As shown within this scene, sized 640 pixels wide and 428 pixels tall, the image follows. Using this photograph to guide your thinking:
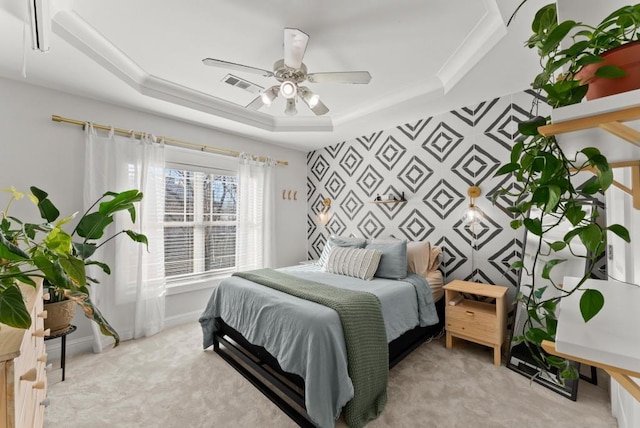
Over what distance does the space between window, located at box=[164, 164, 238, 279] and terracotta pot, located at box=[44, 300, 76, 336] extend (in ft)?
3.91

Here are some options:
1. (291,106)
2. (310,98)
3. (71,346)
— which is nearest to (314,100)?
(310,98)

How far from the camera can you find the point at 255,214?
4.14 m

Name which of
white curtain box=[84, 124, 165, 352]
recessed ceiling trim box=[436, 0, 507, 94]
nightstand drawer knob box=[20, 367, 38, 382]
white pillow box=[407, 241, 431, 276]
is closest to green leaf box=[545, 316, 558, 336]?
nightstand drawer knob box=[20, 367, 38, 382]

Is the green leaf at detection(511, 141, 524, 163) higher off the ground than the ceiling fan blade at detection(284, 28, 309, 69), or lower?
lower

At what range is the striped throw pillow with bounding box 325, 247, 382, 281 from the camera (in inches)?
113

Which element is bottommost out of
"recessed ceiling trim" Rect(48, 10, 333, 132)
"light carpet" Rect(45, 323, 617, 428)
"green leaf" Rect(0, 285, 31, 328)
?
"light carpet" Rect(45, 323, 617, 428)

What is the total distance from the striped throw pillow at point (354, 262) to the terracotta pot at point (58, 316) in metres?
2.35

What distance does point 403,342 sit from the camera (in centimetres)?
244

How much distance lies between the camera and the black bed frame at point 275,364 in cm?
190

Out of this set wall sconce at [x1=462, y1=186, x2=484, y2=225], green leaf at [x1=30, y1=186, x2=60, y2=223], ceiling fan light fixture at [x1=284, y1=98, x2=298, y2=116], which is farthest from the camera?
wall sconce at [x1=462, y1=186, x2=484, y2=225]

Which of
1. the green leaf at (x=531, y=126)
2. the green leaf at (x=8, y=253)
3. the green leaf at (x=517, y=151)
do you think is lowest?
the green leaf at (x=8, y=253)

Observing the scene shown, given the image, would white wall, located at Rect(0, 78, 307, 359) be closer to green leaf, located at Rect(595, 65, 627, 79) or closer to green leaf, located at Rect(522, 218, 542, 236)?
green leaf, located at Rect(522, 218, 542, 236)

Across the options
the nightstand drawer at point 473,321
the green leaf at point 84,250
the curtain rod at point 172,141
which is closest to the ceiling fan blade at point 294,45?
the green leaf at point 84,250

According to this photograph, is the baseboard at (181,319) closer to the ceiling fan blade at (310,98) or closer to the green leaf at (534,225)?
the ceiling fan blade at (310,98)
